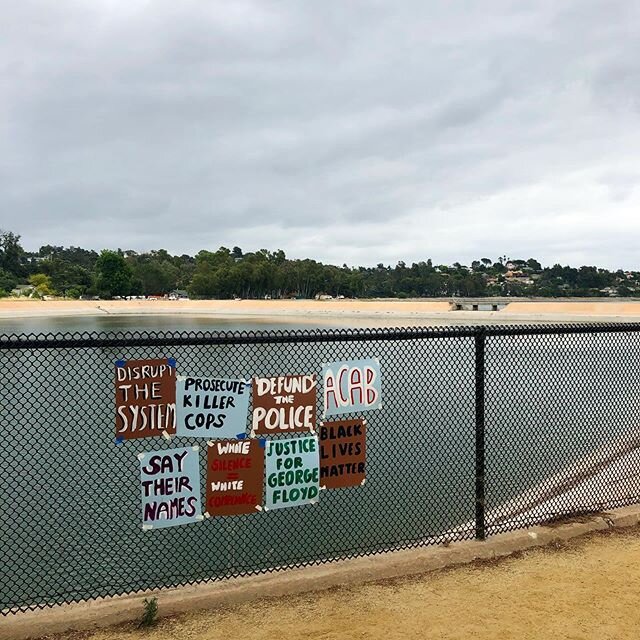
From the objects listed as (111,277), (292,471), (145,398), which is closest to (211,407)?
(145,398)

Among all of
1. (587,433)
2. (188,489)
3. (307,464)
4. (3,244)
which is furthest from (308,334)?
(3,244)

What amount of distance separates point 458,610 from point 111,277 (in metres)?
145

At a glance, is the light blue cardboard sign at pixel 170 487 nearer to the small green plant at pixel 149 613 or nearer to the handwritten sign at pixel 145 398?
the handwritten sign at pixel 145 398

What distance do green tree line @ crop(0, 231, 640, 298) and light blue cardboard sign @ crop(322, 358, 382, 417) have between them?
13090 centimetres

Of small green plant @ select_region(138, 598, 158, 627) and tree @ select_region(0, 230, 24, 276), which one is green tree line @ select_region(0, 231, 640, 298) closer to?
tree @ select_region(0, 230, 24, 276)

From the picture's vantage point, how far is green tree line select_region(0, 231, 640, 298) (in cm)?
14400

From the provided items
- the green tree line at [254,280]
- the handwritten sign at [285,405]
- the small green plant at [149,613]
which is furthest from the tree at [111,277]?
the small green plant at [149,613]

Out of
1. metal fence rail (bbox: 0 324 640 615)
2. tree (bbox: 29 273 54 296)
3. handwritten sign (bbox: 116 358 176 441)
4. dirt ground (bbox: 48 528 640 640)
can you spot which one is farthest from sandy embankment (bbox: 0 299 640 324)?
handwritten sign (bbox: 116 358 176 441)

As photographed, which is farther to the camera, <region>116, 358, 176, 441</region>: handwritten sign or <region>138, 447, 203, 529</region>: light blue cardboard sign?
Result: <region>138, 447, 203, 529</region>: light blue cardboard sign

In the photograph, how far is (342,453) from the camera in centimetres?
→ 518

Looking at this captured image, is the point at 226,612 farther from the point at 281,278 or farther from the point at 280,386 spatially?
the point at 281,278

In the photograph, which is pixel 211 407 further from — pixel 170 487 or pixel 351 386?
pixel 351 386

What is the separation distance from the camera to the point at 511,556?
5.28m

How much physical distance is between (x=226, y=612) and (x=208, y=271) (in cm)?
15566
